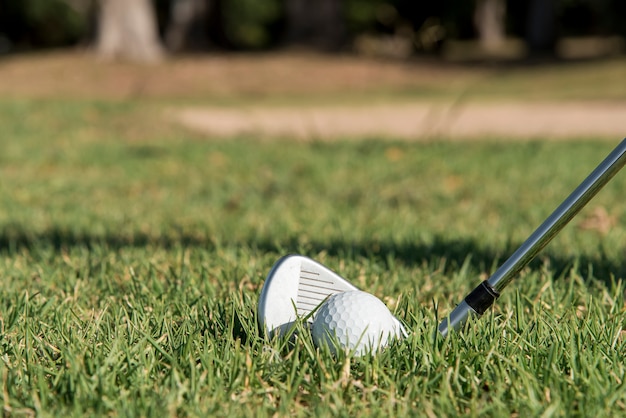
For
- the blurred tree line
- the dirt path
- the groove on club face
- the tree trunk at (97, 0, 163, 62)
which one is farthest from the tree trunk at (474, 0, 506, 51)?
the groove on club face

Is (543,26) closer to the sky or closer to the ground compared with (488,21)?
closer to the sky

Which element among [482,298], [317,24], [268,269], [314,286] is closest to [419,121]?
[268,269]

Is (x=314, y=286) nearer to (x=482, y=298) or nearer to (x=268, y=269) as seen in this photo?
(x=482, y=298)

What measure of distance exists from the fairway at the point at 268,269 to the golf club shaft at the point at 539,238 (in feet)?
0.18

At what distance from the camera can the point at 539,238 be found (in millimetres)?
1937

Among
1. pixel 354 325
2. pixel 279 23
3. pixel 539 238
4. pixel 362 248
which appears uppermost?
pixel 539 238

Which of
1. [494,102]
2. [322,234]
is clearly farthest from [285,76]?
[322,234]

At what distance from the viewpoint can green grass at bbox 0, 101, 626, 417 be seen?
177cm

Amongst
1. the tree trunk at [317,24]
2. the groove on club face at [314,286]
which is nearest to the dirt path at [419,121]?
the groove on club face at [314,286]

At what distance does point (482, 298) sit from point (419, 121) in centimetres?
872

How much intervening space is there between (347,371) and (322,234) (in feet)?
6.18

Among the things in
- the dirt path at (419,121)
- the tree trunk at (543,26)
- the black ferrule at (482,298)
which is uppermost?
the black ferrule at (482,298)

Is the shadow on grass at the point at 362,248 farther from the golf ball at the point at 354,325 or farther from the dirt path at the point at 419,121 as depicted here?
the dirt path at the point at 419,121

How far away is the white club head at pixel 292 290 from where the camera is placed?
2020 mm
